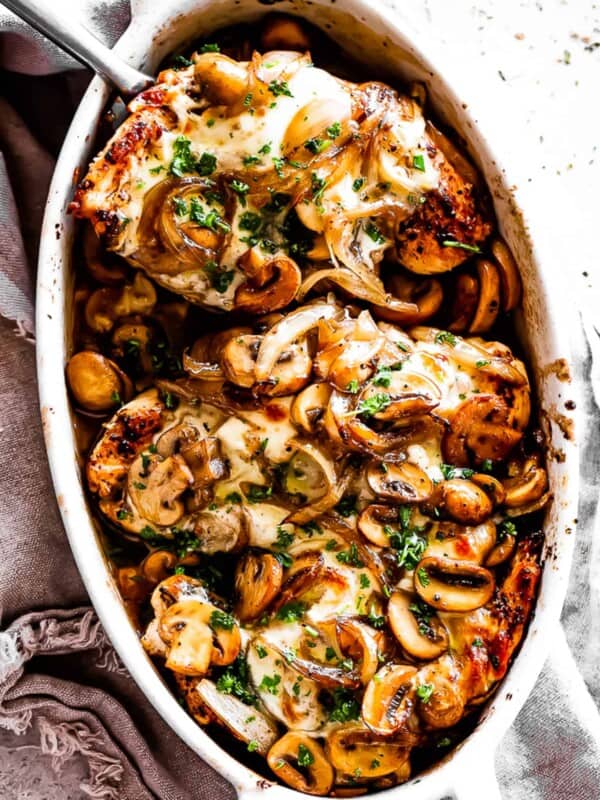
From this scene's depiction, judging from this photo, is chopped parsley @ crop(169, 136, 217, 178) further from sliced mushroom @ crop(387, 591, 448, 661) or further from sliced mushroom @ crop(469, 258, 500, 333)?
sliced mushroom @ crop(387, 591, 448, 661)

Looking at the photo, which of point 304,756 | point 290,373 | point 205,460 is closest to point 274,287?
point 290,373

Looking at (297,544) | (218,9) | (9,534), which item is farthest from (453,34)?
(9,534)

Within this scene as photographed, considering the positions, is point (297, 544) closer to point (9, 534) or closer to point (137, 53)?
point (9, 534)

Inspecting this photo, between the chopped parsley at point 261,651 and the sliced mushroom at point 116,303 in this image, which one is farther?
the sliced mushroom at point 116,303

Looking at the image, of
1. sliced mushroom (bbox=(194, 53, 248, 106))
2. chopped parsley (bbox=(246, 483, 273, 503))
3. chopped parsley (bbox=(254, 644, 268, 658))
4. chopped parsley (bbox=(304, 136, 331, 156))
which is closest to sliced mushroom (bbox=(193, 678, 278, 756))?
chopped parsley (bbox=(254, 644, 268, 658))

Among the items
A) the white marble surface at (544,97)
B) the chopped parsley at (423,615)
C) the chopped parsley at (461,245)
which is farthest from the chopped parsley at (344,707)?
the white marble surface at (544,97)

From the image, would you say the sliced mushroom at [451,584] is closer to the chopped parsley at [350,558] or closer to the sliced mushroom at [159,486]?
the chopped parsley at [350,558]
